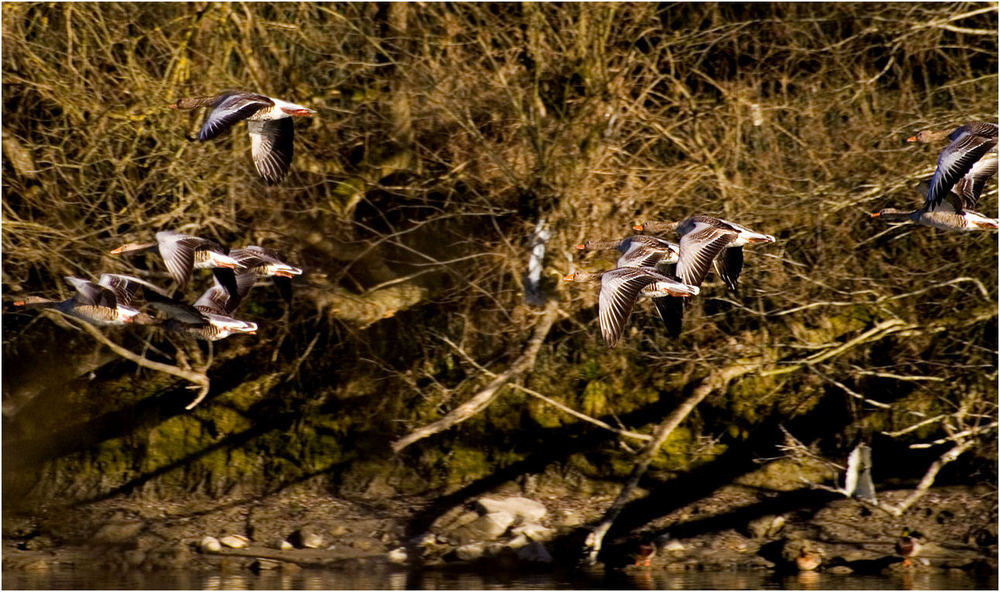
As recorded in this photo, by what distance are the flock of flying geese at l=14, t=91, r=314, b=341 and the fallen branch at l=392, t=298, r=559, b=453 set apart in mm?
2309

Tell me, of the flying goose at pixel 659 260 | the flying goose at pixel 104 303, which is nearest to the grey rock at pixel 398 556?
the flying goose at pixel 104 303

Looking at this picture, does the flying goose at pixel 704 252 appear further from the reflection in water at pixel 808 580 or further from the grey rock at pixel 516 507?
the grey rock at pixel 516 507

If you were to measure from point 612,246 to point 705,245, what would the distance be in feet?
3.71

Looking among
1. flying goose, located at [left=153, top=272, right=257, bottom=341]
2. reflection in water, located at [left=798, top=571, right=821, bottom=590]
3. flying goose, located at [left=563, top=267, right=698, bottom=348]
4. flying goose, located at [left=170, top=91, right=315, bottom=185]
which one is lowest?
reflection in water, located at [left=798, top=571, right=821, bottom=590]

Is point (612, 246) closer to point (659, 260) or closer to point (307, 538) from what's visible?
point (659, 260)

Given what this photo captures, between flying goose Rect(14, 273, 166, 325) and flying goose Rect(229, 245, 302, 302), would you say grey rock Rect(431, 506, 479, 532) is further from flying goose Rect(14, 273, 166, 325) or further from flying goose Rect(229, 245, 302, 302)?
flying goose Rect(14, 273, 166, 325)

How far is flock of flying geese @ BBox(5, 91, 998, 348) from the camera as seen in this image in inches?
296

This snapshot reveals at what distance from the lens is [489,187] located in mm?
10547

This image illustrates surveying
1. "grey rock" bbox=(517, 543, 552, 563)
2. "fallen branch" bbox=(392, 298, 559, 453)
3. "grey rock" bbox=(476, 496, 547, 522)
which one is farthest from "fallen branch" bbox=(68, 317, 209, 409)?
"grey rock" bbox=(517, 543, 552, 563)

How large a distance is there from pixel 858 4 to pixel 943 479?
4.12 meters

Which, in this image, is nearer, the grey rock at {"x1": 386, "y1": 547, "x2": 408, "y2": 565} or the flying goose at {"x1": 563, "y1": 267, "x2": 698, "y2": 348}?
the flying goose at {"x1": 563, "y1": 267, "x2": 698, "y2": 348}

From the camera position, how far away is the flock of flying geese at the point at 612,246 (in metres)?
7.53

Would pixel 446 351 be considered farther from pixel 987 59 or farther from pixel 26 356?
pixel 987 59

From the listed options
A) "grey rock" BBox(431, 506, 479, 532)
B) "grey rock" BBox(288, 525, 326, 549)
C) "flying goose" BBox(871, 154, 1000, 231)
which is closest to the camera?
"flying goose" BBox(871, 154, 1000, 231)
